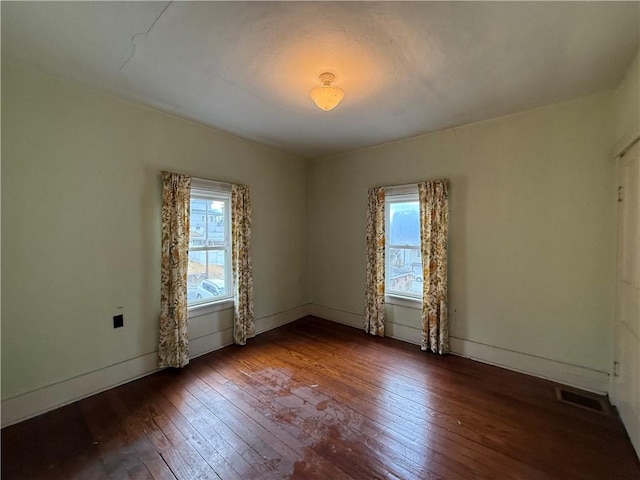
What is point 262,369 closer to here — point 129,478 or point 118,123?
point 129,478

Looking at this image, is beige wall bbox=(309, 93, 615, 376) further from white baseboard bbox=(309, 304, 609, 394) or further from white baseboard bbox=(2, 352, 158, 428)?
white baseboard bbox=(2, 352, 158, 428)

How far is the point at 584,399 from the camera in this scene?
2381mm

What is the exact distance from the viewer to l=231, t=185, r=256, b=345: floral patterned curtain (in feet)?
11.3

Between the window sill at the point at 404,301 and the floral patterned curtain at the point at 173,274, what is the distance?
2624mm

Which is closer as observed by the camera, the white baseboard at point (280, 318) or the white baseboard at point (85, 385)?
the white baseboard at point (85, 385)

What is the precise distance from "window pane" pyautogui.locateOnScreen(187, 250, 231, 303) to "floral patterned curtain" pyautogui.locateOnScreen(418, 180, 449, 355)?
2587 mm

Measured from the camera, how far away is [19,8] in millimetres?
1501

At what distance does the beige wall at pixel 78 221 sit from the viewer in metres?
2.06

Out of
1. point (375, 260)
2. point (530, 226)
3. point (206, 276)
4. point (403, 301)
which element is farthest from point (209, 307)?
point (530, 226)

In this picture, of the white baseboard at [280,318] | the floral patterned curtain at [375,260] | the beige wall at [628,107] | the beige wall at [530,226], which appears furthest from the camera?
the white baseboard at [280,318]

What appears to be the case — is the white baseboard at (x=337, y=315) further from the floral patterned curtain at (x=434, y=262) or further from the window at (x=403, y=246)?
the floral patterned curtain at (x=434, y=262)

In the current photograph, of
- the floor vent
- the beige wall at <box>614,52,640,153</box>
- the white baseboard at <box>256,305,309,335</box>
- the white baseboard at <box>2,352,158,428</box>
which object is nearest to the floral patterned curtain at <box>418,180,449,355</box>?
the floor vent

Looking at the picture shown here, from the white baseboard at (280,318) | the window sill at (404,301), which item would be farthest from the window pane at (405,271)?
the white baseboard at (280,318)

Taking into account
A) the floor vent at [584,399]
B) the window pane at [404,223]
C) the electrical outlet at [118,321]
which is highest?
the window pane at [404,223]
